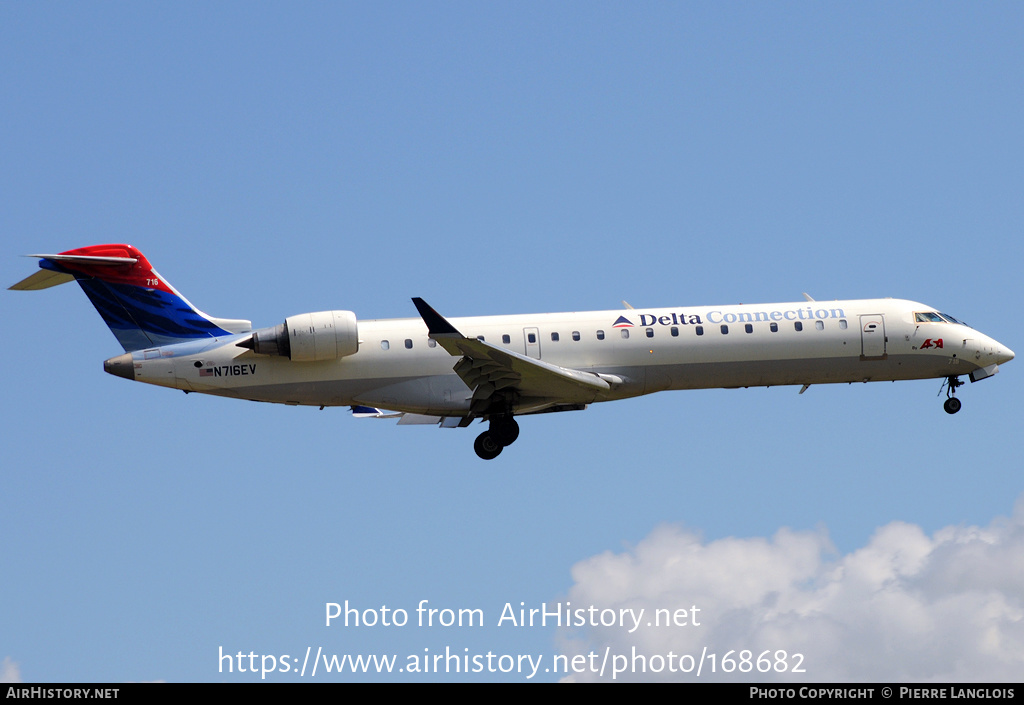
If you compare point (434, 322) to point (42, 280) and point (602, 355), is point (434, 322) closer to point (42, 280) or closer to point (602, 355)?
point (602, 355)

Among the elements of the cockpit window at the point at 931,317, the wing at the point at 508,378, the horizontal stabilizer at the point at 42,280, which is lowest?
the wing at the point at 508,378

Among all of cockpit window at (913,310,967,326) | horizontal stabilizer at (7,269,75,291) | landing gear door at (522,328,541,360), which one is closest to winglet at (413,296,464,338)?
landing gear door at (522,328,541,360)

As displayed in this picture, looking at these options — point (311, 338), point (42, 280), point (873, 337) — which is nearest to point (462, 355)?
point (311, 338)

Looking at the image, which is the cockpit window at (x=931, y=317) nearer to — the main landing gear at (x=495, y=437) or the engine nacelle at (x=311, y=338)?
the main landing gear at (x=495, y=437)

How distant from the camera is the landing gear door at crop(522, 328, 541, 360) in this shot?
29.6m

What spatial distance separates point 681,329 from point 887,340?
533cm

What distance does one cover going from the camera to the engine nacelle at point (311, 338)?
28.7 metres

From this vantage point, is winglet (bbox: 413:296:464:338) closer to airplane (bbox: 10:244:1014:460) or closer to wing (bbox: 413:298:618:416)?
wing (bbox: 413:298:618:416)

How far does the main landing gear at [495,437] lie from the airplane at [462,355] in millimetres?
28

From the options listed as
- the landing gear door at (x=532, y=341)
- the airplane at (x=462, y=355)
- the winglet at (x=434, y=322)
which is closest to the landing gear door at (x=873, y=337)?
the airplane at (x=462, y=355)
